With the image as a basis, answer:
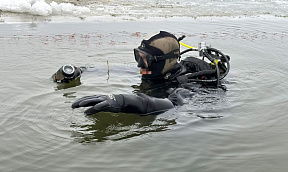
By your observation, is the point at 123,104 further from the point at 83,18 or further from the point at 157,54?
the point at 83,18

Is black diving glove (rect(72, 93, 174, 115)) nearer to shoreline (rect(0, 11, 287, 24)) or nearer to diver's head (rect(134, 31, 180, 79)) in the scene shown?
diver's head (rect(134, 31, 180, 79))

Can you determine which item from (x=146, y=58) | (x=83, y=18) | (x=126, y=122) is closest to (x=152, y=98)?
(x=126, y=122)

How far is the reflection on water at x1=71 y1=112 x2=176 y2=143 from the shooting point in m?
3.12

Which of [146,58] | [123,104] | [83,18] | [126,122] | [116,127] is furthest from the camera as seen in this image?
[83,18]

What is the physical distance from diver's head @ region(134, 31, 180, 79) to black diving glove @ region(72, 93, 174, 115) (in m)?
0.70

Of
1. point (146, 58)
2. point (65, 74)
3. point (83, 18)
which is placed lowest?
point (65, 74)

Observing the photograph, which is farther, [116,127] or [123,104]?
[116,127]

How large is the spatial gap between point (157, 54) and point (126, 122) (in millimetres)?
1113

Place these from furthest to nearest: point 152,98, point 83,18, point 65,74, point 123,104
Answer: point 83,18 → point 65,74 → point 152,98 → point 123,104

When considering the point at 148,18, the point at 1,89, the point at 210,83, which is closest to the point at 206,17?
the point at 148,18

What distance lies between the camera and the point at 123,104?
3.21 m

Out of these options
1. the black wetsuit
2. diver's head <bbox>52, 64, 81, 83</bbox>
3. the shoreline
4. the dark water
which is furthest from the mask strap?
the shoreline

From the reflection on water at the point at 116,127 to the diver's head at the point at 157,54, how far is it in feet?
2.81

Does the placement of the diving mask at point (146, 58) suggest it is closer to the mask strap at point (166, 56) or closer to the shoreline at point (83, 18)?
the mask strap at point (166, 56)
